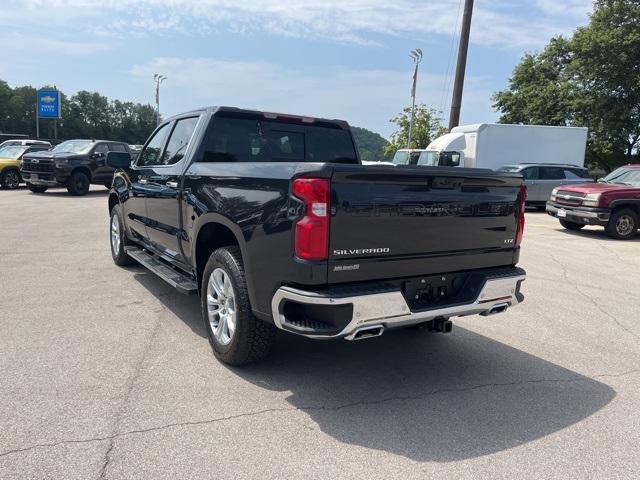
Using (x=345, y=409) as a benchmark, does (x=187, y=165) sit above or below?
above

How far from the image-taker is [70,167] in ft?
59.5

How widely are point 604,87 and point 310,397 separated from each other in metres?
36.1

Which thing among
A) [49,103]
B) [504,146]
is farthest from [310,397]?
[49,103]

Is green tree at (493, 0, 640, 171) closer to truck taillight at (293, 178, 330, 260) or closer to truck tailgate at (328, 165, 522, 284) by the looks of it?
truck tailgate at (328, 165, 522, 284)

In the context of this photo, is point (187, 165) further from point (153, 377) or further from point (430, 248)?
point (430, 248)

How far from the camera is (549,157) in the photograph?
74.4ft

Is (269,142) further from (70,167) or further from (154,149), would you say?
(70,167)

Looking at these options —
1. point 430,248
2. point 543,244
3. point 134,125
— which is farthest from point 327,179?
point 134,125

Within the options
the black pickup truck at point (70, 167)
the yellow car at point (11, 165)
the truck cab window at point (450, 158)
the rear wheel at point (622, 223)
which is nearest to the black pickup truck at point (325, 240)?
the rear wheel at point (622, 223)

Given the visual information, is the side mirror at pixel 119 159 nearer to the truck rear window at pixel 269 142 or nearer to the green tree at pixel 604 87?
the truck rear window at pixel 269 142

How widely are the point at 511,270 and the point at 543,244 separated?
25.2ft

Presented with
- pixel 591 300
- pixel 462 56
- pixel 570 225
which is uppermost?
pixel 462 56

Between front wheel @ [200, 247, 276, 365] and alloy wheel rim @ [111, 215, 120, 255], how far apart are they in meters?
3.70

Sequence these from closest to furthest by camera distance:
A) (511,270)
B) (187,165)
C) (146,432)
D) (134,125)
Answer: (146,432), (511,270), (187,165), (134,125)
